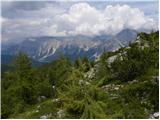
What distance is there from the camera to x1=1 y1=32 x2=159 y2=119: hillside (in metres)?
12.3

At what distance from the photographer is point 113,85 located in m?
24.8

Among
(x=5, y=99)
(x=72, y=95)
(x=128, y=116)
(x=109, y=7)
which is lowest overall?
(x=5, y=99)

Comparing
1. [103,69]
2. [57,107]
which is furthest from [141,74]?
[57,107]

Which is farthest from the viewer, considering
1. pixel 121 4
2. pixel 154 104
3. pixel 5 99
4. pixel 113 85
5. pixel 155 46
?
pixel 5 99

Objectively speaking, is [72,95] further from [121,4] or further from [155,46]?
[155,46]

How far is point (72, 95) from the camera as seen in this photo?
1241 cm

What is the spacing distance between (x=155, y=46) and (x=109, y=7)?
14.3 metres

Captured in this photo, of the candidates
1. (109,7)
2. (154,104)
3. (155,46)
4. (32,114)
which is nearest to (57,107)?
(32,114)

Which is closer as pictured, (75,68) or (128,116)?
(75,68)

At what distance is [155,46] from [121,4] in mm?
13997

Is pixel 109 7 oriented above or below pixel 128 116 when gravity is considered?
above

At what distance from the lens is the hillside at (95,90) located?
12312 mm

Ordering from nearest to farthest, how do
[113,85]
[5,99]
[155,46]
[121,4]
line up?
1. [121,4]
2. [113,85]
3. [155,46]
4. [5,99]

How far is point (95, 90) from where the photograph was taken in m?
12.5
